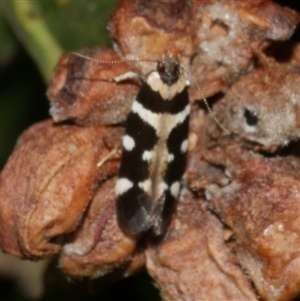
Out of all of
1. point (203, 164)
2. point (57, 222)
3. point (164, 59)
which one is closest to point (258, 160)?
point (203, 164)

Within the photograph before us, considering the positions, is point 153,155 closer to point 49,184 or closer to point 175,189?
point 175,189

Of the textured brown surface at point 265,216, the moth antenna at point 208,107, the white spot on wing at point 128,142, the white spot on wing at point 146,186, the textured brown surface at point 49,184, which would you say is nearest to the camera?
the textured brown surface at point 265,216

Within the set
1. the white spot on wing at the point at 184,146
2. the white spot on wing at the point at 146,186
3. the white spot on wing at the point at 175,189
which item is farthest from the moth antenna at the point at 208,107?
the white spot on wing at the point at 146,186

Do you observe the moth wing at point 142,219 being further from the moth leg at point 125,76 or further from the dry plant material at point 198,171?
the moth leg at point 125,76

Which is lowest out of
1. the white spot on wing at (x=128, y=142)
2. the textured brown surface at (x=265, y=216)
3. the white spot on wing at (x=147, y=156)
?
the textured brown surface at (x=265, y=216)

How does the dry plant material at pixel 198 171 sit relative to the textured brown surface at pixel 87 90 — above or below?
below

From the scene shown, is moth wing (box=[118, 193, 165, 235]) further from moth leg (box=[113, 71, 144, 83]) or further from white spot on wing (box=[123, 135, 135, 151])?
moth leg (box=[113, 71, 144, 83])

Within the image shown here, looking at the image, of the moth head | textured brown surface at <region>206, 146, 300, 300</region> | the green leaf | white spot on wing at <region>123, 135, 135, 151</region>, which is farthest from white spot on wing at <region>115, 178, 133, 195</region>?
the green leaf
